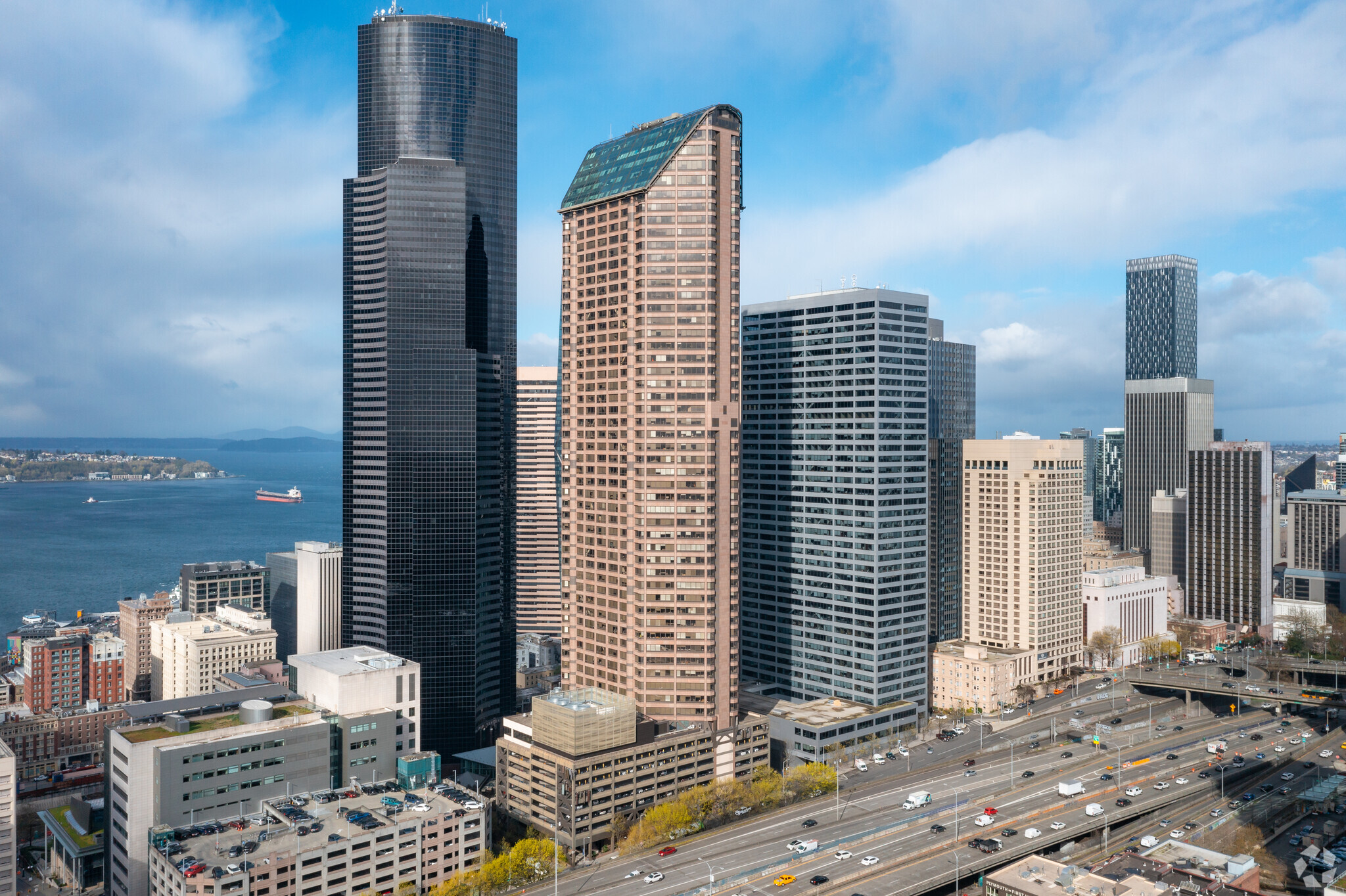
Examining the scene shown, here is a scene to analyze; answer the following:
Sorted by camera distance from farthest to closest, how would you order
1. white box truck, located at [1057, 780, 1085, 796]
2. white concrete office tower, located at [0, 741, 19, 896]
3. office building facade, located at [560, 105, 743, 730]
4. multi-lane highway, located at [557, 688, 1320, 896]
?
office building facade, located at [560, 105, 743, 730], white box truck, located at [1057, 780, 1085, 796], white concrete office tower, located at [0, 741, 19, 896], multi-lane highway, located at [557, 688, 1320, 896]

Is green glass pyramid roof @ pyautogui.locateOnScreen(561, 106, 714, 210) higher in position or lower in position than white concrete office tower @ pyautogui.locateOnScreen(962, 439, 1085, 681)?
higher

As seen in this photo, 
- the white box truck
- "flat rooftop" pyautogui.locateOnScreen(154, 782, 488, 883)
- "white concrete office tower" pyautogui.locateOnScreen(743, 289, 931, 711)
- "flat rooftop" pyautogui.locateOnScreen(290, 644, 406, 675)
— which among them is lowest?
the white box truck

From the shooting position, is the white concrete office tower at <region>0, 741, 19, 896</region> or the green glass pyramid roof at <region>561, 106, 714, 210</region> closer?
the white concrete office tower at <region>0, 741, 19, 896</region>

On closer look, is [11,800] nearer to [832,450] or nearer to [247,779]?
[247,779]

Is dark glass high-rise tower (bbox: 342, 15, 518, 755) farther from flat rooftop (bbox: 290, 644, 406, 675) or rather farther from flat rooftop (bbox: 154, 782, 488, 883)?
flat rooftop (bbox: 154, 782, 488, 883)

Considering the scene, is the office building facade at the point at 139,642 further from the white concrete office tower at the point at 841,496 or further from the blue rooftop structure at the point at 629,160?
the blue rooftop structure at the point at 629,160

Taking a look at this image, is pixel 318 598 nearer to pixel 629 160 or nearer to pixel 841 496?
pixel 841 496

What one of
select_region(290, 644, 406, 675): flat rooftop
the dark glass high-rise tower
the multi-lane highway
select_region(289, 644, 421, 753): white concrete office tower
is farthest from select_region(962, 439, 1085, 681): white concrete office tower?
select_region(290, 644, 406, 675): flat rooftop

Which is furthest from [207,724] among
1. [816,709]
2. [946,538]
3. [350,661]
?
[946,538]
